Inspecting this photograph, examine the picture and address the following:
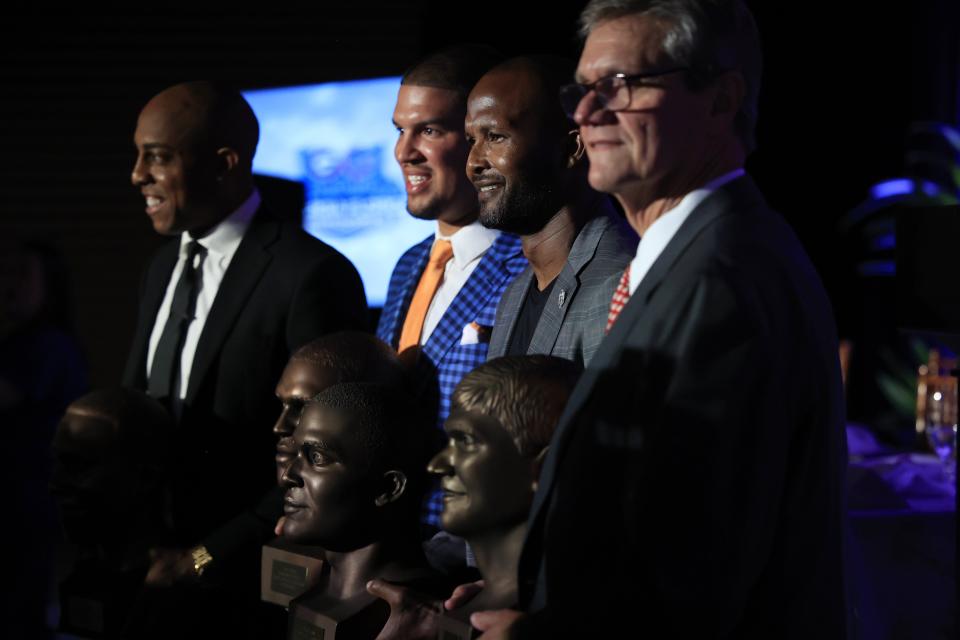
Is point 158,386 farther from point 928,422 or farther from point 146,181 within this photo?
point 928,422

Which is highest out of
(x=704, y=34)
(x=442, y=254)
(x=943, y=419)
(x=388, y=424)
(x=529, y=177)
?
(x=704, y=34)

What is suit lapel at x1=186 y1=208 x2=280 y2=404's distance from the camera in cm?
335

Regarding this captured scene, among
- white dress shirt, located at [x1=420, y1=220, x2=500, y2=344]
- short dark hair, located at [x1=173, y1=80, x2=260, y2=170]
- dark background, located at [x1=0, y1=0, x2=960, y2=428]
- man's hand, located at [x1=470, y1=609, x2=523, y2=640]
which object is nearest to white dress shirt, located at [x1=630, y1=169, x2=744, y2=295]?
man's hand, located at [x1=470, y1=609, x2=523, y2=640]

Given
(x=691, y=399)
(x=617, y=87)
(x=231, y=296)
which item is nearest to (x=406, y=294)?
(x=231, y=296)

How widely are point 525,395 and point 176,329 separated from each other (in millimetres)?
1677

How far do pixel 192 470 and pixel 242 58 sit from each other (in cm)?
333

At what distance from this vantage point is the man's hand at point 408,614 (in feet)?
7.64

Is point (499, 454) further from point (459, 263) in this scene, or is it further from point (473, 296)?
point (459, 263)

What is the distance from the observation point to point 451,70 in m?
3.24

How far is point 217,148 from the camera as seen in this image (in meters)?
3.59

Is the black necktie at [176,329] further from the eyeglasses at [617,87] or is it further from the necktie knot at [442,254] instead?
the eyeglasses at [617,87]

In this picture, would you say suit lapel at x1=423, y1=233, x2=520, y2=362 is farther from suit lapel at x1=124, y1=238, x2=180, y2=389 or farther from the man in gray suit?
suit lapel at x1=124, y1=238, x2=180, y2=389

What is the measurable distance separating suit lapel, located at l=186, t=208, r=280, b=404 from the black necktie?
12 cm

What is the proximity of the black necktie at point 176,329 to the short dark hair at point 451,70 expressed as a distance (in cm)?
87
